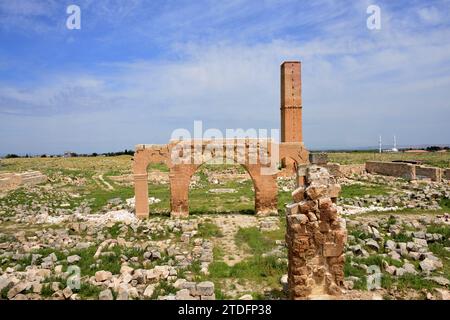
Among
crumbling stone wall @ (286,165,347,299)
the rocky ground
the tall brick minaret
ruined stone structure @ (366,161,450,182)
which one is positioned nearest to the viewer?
crumbling stone wall @ (286,165,347,299)

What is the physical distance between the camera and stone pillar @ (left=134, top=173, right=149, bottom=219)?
1723cm

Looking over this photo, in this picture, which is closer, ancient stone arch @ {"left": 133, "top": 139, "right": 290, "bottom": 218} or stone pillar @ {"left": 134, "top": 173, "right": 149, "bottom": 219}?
ancient stone arch @ {"left": 133, "top": 139, "right": 290, "bottom": 218}

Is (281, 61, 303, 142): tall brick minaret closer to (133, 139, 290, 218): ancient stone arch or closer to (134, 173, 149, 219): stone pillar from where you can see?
(133, 139, 290, 218): ancient stone arch

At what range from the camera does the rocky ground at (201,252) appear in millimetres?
7707

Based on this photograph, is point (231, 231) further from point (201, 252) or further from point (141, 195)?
point (141, 195)

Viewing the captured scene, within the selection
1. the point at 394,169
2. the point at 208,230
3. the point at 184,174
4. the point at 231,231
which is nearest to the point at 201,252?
the point at 208,230

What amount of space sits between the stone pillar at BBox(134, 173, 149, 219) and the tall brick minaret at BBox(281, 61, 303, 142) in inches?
677

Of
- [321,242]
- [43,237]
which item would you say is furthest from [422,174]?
[43,237]

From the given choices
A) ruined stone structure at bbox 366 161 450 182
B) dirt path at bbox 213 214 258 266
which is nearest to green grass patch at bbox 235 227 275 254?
dirt path at bbox 213 214 258 266

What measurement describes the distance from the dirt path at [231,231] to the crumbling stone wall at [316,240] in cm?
372

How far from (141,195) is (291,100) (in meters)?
18.5

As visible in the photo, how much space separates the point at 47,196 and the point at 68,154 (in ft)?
203

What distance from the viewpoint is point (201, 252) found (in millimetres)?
10875
